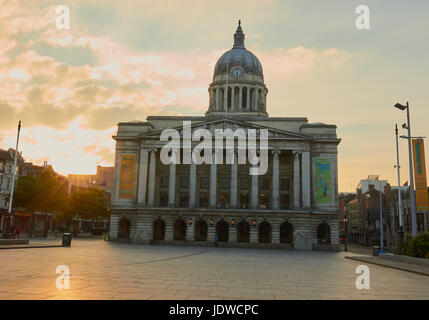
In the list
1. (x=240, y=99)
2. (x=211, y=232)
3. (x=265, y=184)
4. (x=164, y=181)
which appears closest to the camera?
(x=211, y=232)

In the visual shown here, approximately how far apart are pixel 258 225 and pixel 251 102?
104 feet

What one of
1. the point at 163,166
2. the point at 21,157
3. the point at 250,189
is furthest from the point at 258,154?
the point at 21,157

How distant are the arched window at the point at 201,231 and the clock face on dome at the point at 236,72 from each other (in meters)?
34.0

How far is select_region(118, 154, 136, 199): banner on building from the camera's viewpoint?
65500mm

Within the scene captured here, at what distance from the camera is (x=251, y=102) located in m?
84.8

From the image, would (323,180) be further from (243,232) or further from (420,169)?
(420,169)

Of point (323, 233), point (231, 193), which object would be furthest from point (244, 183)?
point (323, 233)

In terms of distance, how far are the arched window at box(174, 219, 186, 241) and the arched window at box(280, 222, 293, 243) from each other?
15424 mm

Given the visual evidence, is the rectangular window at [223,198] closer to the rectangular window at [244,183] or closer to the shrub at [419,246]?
the rectangular window at [244,183]

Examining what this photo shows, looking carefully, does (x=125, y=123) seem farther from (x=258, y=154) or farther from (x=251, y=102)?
(x=251, y=102)

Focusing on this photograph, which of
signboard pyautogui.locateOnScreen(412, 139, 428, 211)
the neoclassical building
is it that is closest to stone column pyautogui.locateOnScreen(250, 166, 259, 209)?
the neoclassical building

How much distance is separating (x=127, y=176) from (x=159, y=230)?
1010 centimetres

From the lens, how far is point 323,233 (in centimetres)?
6500

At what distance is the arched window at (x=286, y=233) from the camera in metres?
63.9
